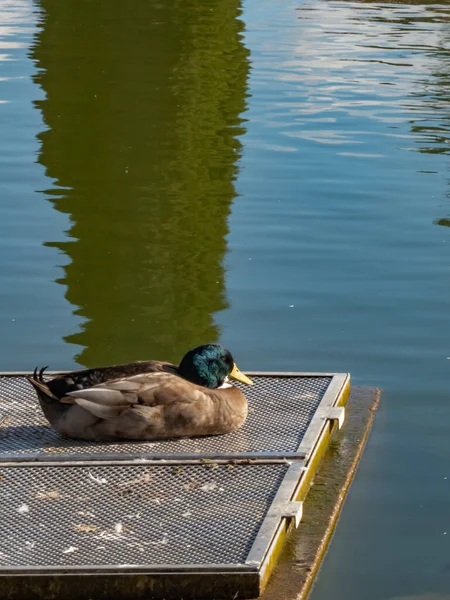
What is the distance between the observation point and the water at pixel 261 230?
750cm

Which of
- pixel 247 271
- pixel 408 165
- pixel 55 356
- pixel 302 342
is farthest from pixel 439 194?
pixel 55 356

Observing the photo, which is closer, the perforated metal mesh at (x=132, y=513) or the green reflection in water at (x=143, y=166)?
→ the perforated metal mesh at (x=132, y=513)

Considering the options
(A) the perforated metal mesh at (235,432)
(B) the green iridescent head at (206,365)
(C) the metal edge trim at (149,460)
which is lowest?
(A) the perforated metal mesh at (235,432)

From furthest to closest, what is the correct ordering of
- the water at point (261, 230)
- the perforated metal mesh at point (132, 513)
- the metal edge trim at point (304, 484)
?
the water at point (261, 230) < the perforated metal mesh at point (132, 513) < the metal edge trim at point (304, 484)

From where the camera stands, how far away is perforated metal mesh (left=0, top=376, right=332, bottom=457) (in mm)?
6961

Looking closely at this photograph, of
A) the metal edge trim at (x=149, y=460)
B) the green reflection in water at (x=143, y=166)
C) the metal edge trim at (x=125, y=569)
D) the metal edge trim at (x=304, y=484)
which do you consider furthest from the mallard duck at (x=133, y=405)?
the green reflection in water at (x=143, y=166)

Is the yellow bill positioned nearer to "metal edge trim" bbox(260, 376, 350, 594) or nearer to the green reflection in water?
"metal edge trim" bbox(260, 376, 350, 594)

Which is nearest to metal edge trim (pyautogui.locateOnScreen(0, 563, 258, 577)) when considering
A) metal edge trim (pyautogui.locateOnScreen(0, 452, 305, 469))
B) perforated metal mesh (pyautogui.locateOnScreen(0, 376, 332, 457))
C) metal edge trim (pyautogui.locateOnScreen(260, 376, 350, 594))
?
metal edge trim (pyautogui.locateOnScreen(260, 376, 350, 594))

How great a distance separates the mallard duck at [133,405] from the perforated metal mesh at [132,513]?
0.37 m

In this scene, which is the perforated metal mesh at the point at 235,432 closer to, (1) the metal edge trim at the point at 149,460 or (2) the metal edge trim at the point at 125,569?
(1) the metal edge trim at the point at 149,460

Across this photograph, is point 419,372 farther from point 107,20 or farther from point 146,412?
point 107,20

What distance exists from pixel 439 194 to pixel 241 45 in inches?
496

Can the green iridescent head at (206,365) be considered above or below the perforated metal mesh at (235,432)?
above

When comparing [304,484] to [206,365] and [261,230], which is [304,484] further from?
[261,230]
